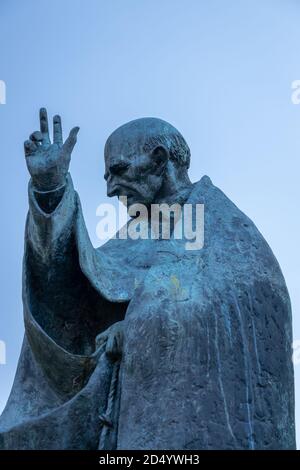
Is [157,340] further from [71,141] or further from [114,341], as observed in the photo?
[71,141]

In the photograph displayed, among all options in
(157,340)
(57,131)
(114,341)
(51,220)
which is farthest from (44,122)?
(157,340)

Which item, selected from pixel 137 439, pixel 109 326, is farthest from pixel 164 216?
pixel 137 439

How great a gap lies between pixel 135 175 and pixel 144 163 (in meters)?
0.12

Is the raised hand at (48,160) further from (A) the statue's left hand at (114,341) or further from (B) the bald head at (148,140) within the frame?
(A) the statue's left hand at (114,341)

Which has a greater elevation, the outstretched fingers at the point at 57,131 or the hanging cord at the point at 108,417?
the outstretched fingers at the point at 57,131

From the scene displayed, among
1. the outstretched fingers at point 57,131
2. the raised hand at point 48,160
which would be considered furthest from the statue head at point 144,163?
the raised hand at point 48,160

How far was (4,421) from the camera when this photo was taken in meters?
17.3

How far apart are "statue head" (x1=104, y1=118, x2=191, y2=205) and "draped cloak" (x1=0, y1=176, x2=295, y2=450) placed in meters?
0.34

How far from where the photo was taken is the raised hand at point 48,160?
→ 17.1 m

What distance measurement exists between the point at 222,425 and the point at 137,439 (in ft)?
2.12
